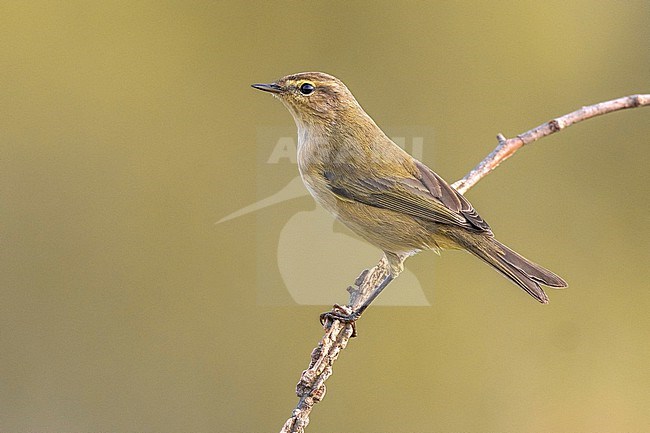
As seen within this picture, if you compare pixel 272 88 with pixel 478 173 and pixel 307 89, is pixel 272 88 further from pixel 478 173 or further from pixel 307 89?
pixel 478 173

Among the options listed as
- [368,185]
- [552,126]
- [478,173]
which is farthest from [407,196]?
[552,126]

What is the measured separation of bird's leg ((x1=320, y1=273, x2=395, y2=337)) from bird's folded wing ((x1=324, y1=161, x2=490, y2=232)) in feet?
0.65

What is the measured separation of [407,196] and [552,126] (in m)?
0.41

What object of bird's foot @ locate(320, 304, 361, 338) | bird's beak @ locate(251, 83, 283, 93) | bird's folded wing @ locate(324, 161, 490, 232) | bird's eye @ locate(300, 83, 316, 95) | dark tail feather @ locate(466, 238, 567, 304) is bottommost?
bird's foot @ locate(320, 304, 361, 338)

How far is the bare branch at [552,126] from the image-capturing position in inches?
79.4

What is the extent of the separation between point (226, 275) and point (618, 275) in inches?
67.2

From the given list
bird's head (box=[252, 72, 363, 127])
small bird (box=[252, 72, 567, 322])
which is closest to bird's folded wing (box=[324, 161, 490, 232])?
small bird (box=[252, 72, 567, 322])

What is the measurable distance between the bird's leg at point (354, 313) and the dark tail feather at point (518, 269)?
25cm

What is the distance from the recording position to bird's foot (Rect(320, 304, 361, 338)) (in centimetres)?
193

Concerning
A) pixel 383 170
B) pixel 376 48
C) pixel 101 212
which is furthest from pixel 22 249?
pixel 383 170

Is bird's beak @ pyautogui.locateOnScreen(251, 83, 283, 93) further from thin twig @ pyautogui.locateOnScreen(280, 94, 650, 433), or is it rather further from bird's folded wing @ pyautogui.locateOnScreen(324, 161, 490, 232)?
thin twig @ pyautogui.locateOnScreen(280, 94, 650, 433)

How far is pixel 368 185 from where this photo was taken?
6.50 ft

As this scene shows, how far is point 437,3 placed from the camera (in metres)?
3.60

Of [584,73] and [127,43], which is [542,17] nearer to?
[584,73]
